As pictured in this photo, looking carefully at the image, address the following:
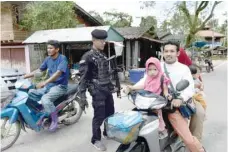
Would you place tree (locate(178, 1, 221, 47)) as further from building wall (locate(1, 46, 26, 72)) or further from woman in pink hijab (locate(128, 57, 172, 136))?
woman in pink hijab (locate(128, 57, 172, 136))

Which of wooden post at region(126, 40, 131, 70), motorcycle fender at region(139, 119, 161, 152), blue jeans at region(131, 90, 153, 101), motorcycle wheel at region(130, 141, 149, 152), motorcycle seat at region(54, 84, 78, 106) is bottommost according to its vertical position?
motorcycle wheel at region(130, 141, 149, 152)

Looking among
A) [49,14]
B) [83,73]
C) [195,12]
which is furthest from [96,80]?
[195,12]

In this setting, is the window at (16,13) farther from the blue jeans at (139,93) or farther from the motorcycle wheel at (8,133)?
the blue jeans at (139,93)

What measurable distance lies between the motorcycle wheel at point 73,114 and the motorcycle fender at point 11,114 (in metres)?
1.15

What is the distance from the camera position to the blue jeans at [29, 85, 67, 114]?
407cm

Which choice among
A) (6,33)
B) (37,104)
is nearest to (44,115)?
(37,104)

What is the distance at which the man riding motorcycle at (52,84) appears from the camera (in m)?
4.12

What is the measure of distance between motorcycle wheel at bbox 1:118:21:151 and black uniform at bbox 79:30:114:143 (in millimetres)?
1135

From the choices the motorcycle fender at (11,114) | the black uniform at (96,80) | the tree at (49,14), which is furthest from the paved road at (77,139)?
the tree at (49,14)

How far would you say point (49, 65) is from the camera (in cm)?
448

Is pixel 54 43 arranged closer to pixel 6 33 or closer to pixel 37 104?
pixel 37 104

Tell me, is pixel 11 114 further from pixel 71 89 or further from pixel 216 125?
pixel 216 125

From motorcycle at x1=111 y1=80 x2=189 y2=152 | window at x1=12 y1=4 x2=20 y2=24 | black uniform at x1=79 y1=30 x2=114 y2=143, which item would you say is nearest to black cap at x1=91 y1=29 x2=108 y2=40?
black uniform at x1=79 y1=30 x2=114 y2=143

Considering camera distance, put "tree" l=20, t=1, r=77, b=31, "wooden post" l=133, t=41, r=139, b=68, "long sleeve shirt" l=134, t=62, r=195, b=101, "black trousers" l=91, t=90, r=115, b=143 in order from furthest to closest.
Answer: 1. "wooden post" l=133, t=41, r=139, b=68
2. "tree" l=20, t=1, r=77, b=31
3. "black trousers" l=91, t=90, r=115, b=143
4. "long sleeve shirt" l=134, t=62, r=195, b=101
